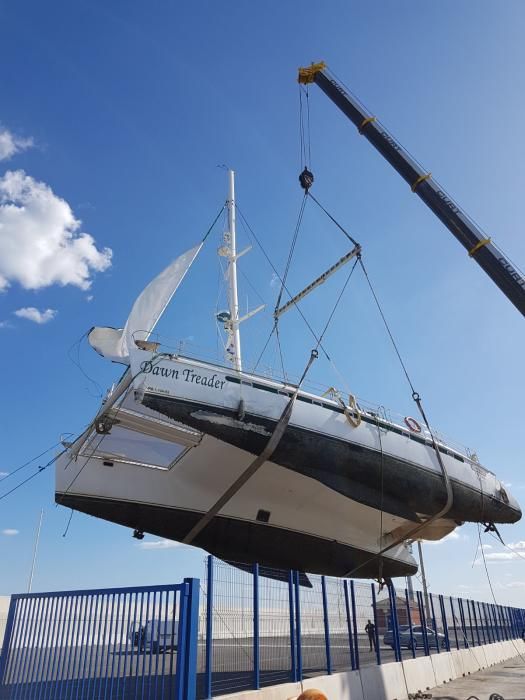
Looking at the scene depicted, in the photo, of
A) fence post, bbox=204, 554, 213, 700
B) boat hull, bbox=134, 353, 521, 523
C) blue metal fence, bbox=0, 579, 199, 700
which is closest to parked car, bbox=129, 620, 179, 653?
blue metal fence, bbox=0, 579, 199, 700

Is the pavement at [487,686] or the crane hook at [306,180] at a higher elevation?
the crane hook at [306,180]

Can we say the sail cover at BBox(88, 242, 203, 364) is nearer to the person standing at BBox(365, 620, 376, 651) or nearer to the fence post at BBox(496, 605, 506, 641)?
the person standing at BBox(365, 620, 376, 651)

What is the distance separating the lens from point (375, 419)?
1401 centimetres

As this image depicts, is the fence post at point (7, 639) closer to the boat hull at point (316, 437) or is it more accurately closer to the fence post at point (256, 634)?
the fence post at point (256, 634)

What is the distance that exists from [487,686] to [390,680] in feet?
10.3

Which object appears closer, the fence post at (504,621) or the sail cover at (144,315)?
the sail cover at (144,315)

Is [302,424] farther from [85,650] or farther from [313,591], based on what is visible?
[85,650]

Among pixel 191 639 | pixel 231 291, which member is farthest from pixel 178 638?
pixel 231 291

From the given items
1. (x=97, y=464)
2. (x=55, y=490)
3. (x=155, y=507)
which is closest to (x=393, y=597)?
(x=155, y=507)

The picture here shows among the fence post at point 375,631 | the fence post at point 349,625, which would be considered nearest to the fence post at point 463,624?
the fence post at point 375,631

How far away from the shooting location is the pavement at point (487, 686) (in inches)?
367

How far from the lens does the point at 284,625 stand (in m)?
7.47

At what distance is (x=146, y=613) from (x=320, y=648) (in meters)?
3.69

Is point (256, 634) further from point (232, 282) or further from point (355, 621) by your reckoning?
point (232, 282)
